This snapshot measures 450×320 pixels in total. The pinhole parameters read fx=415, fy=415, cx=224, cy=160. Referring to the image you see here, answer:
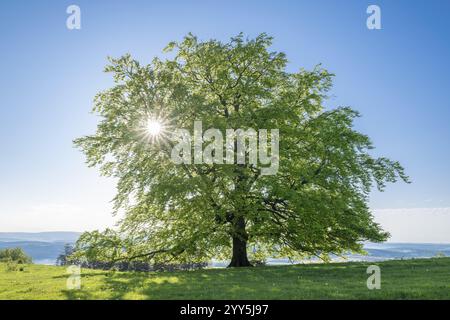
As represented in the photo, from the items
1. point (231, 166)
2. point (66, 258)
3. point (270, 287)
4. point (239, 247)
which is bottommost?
point (66, 258)

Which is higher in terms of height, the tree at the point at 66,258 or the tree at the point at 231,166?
the tree at the point at 231,166

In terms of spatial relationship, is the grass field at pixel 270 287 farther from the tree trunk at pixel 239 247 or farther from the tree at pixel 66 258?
Result: the tree at pixel 66 258

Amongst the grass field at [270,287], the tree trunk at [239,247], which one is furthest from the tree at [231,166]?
the grass field at [270,287]

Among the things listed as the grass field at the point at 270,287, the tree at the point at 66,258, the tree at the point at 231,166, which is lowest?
the tree at the point at 66,258

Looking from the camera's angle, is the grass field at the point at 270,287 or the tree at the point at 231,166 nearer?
the grass field at the point at 270,287

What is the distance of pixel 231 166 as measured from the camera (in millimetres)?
27188

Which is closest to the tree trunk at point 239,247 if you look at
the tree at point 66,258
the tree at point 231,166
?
the tree at point 231,166

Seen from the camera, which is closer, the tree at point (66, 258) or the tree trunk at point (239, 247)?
the tree at point (66, 258)

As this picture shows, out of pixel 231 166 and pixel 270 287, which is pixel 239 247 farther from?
pixel 270 287

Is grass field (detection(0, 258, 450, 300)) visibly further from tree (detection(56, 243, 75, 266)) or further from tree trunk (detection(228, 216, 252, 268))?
tree (detection(56, 243, 75, 266))

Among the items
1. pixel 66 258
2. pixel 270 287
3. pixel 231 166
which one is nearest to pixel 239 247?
pixel 231 166

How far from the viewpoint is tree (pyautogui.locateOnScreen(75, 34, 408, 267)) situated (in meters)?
26.9

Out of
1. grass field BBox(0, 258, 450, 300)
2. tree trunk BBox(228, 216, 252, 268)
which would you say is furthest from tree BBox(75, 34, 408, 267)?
grass field BBox(0, 258, 450, 300)

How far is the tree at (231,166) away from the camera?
26891 mm
